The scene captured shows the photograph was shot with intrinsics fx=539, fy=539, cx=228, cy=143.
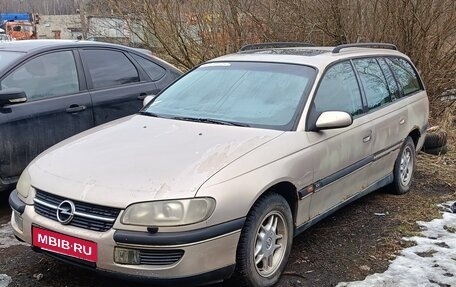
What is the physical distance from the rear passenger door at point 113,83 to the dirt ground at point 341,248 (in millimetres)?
1360

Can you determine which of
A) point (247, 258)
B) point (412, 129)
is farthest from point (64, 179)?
point (412, 129)

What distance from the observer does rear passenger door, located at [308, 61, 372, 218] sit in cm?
406

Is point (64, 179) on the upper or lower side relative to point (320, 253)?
upper

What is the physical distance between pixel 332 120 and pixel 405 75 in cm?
244

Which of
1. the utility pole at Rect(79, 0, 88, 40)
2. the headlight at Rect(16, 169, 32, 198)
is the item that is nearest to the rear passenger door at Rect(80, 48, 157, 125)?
the headlight at Rect(16, 169, 32, 198)

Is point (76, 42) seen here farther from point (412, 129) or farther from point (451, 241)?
point (451, 241)

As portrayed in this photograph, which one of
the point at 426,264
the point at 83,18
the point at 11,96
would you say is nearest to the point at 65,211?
the point at 11,96

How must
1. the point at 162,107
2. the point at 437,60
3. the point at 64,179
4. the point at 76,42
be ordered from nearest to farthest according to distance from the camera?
the point at 64,179, the point at 162,107, the point at 76,42, the point at 437,60

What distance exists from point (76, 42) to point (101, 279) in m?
3.01

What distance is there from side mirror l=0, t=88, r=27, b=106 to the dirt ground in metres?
1.03

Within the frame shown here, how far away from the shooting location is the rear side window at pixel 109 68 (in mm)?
5672

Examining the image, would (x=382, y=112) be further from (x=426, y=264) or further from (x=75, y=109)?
(x=75, y=109)

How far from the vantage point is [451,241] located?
455cm

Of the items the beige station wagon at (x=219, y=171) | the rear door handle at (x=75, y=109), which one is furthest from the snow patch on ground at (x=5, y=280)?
the rear door handle at (x=75, y=109)
